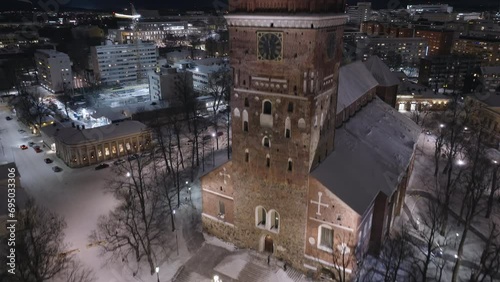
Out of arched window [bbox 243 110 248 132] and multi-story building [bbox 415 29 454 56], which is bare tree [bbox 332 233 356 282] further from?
multi-story building [bbox 415 29 454 56]

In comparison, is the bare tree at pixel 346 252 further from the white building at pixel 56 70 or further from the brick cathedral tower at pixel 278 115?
the white building at pixel 56 70

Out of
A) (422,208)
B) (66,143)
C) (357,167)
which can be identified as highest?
(357,167)

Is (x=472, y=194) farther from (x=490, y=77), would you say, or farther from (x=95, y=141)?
(x=490, y=77)

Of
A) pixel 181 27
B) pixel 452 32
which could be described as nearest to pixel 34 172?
pixel 452 32

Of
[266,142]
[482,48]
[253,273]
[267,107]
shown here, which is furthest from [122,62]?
[482,48]

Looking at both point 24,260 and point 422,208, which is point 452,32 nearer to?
point 422,208

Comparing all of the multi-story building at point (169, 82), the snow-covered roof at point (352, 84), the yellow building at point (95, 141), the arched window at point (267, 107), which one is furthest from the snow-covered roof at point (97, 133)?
the arched window at point (267, 107)
